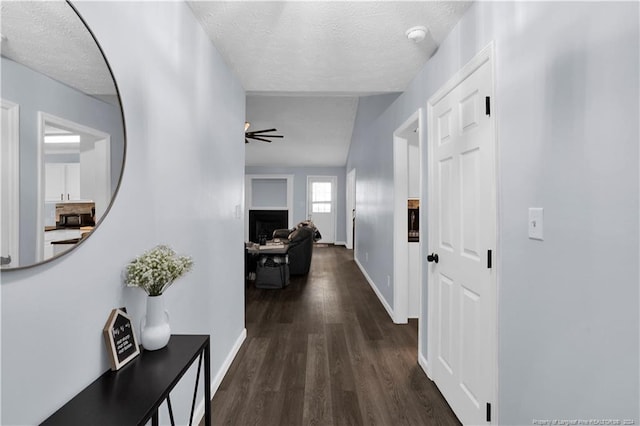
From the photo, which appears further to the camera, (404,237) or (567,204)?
(404,237)

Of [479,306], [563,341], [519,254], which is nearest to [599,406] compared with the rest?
[563,341]

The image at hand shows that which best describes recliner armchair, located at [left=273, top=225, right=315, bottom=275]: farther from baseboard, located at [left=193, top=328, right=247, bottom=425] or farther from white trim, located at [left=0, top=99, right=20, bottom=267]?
white trim, located at [left=0, top=99, right=20, bottom=267]

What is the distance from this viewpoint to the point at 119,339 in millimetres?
1122

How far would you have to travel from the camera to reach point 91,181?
3.27 feet

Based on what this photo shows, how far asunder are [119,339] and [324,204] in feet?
28.7

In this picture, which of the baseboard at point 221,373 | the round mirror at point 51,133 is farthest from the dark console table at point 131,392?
the baseboard at point 221,373

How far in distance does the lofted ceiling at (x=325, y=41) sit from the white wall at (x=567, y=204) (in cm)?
46

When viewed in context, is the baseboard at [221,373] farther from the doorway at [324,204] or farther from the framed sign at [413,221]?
the doorway at [324,204]

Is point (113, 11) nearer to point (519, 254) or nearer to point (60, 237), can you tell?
point (60, 237)

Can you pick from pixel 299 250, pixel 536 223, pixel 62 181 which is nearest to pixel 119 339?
pixel 62 181

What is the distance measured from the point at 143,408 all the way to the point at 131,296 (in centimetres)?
50

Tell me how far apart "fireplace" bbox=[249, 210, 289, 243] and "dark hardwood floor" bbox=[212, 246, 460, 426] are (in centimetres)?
561

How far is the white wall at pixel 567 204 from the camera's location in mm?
909

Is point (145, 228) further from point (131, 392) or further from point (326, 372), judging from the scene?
point (326, 372)
